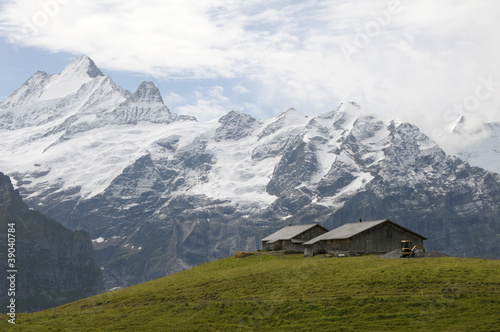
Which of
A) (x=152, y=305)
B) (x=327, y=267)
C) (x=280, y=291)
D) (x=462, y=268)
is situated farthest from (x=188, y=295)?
(x=462, y=268)

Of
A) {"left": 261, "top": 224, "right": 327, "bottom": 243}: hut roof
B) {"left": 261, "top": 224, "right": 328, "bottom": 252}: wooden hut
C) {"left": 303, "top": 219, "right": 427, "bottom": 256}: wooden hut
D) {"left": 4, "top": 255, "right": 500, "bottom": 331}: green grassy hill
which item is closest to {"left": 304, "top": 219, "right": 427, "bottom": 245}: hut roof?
{"left": 303, "top": 219, "right": 427, "bottom": 256}: wooden hut

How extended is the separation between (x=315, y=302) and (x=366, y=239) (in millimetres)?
37989

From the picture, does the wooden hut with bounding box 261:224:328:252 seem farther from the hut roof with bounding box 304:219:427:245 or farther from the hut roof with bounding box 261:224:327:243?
the hut roof with bounding box 304:219:427:245

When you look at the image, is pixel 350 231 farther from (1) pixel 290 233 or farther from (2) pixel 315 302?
(2) pixel 315 302

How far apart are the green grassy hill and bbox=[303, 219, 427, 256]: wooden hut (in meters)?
14.9

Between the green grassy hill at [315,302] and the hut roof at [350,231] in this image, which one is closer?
the green grassy hill at [315,302]

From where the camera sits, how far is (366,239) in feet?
313

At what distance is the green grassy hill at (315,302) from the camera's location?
53219mm

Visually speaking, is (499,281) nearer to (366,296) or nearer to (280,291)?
(366,296)

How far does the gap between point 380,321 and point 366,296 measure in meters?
5.59

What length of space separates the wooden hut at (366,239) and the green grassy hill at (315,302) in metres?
14.9

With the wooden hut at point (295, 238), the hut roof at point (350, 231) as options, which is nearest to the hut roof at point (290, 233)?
the wooden hut at point (295, 238)

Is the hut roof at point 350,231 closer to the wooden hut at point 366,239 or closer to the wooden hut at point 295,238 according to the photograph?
the wooden hut at point 366,239

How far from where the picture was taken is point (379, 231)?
96.2 m
